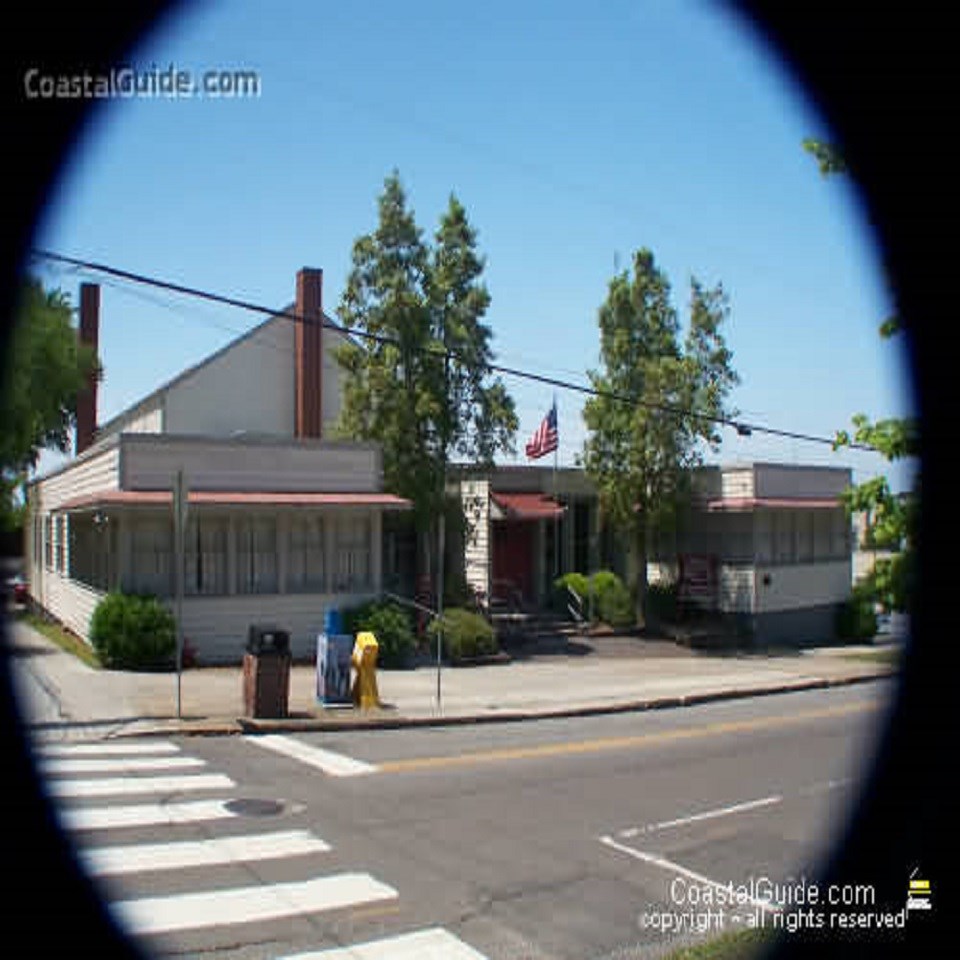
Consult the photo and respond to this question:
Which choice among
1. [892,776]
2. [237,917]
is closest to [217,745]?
[237,917]

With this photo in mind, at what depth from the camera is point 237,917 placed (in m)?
6.61

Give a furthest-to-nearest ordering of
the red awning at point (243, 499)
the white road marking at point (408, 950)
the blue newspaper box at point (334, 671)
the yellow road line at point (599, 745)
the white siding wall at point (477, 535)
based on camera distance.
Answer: the white siding wall at point (477, 535) → the red awning at point (243, 499) → the blue newspaper box at point (334, 671) → the yellow road line at point (599, 745) → the white road marking at point (408, 950)

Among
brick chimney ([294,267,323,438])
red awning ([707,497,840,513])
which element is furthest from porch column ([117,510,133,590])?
red awning ([707,497,840,513])

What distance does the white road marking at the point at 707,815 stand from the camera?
910cm

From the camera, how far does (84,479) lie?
22969 millimetres

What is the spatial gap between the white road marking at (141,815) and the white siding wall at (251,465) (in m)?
10.9

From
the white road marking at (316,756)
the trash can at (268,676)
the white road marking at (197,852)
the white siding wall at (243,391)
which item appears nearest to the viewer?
the white road marking at (197,852)

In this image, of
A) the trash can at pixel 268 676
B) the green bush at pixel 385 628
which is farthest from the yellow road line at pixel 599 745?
the green bush at pixel 385 628

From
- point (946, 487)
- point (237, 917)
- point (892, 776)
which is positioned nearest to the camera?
point (946, 487)

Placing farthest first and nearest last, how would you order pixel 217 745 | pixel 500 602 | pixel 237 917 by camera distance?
pixel 500 602 < pixel 217 745 < pixel 237 917

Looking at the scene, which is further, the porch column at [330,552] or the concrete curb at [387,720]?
the porch column at [330,552]

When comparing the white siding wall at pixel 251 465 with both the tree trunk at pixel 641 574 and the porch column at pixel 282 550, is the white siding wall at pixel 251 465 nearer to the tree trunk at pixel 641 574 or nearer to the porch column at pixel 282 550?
the porch column at pixel 282 550

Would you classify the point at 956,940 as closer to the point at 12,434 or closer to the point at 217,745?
the point at 217,745

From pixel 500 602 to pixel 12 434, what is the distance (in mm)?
12022
